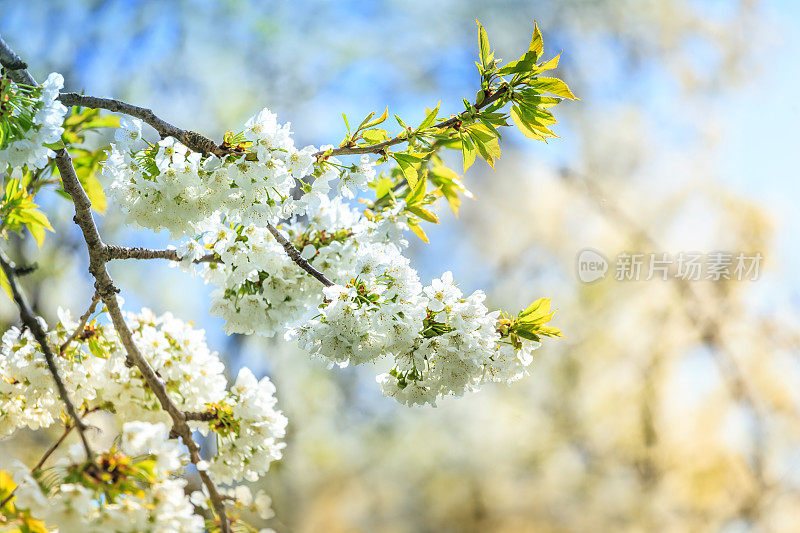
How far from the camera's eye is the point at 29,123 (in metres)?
0.48

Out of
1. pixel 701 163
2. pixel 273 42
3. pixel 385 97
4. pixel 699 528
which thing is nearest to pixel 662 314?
pixel 701 163

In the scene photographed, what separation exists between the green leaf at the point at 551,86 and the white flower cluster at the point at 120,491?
392 mm

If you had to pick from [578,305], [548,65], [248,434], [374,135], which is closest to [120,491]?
[248,434]

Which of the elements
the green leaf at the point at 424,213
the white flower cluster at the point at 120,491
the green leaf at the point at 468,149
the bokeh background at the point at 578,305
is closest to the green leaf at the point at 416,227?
the green leaf at the point at 424,213

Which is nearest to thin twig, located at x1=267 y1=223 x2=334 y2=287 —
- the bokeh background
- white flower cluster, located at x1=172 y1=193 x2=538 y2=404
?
white flower cluster, located at x1=172 y1=193 x2=538 y2=404

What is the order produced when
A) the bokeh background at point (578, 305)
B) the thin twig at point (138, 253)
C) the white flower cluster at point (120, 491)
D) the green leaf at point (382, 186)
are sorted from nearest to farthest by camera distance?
1. the white flower cluster at point (120, 491)
2. the thin twig at point (138, 253)
3. the green leaf at point (382, 186)
4. the bokeh background at point (578, 305)

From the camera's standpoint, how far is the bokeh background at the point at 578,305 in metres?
2.42

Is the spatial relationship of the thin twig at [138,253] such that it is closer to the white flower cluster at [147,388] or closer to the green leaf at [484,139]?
the white flower cluster at [147,388]

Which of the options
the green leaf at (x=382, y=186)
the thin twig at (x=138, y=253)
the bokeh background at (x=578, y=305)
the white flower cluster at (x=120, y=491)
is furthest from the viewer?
the bokeh background at (x=578, y=305)

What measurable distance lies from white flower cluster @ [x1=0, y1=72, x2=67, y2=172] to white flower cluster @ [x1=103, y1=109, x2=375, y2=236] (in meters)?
0.07

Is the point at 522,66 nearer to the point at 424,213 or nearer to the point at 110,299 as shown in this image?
the point at 424,213

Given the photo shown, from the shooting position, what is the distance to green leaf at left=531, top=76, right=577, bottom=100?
53 centimetres

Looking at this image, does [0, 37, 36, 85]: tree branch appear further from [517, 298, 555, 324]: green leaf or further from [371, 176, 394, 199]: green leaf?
[517, 298, 555, 324]: green leaf

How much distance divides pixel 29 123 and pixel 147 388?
0.31 metres
